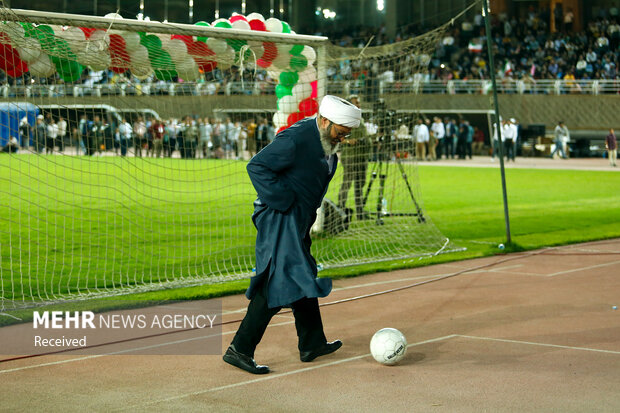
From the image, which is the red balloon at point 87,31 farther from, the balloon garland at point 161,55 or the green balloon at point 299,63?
the green balloon at point 299,63

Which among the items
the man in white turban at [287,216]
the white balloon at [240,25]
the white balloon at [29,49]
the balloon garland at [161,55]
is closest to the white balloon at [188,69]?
the balloon garland at [161,55]

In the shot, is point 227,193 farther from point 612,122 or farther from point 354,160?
point 612,122

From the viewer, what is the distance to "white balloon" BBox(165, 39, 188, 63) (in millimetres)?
9805

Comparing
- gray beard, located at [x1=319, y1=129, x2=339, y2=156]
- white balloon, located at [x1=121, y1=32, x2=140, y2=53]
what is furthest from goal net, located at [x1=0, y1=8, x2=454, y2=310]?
gray beard, located at [x1=319, y1=129, x2=339, y2=156]

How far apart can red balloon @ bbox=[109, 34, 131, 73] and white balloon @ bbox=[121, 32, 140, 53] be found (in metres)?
0.04

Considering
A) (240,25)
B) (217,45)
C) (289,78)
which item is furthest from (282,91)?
(217,45)

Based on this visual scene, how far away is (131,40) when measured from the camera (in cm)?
931

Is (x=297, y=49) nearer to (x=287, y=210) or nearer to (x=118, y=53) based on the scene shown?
(x=118, y=53)

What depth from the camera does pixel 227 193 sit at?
55.6ft

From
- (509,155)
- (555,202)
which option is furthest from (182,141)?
(509,155)

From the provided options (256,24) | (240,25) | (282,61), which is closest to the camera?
(240,25)

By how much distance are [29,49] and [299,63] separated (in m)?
3.89

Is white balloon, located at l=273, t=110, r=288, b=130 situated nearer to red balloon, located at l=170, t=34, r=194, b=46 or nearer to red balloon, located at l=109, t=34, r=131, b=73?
red balloon, located at l=170, t=34, r=194, b=46

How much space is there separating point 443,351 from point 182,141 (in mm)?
7654
